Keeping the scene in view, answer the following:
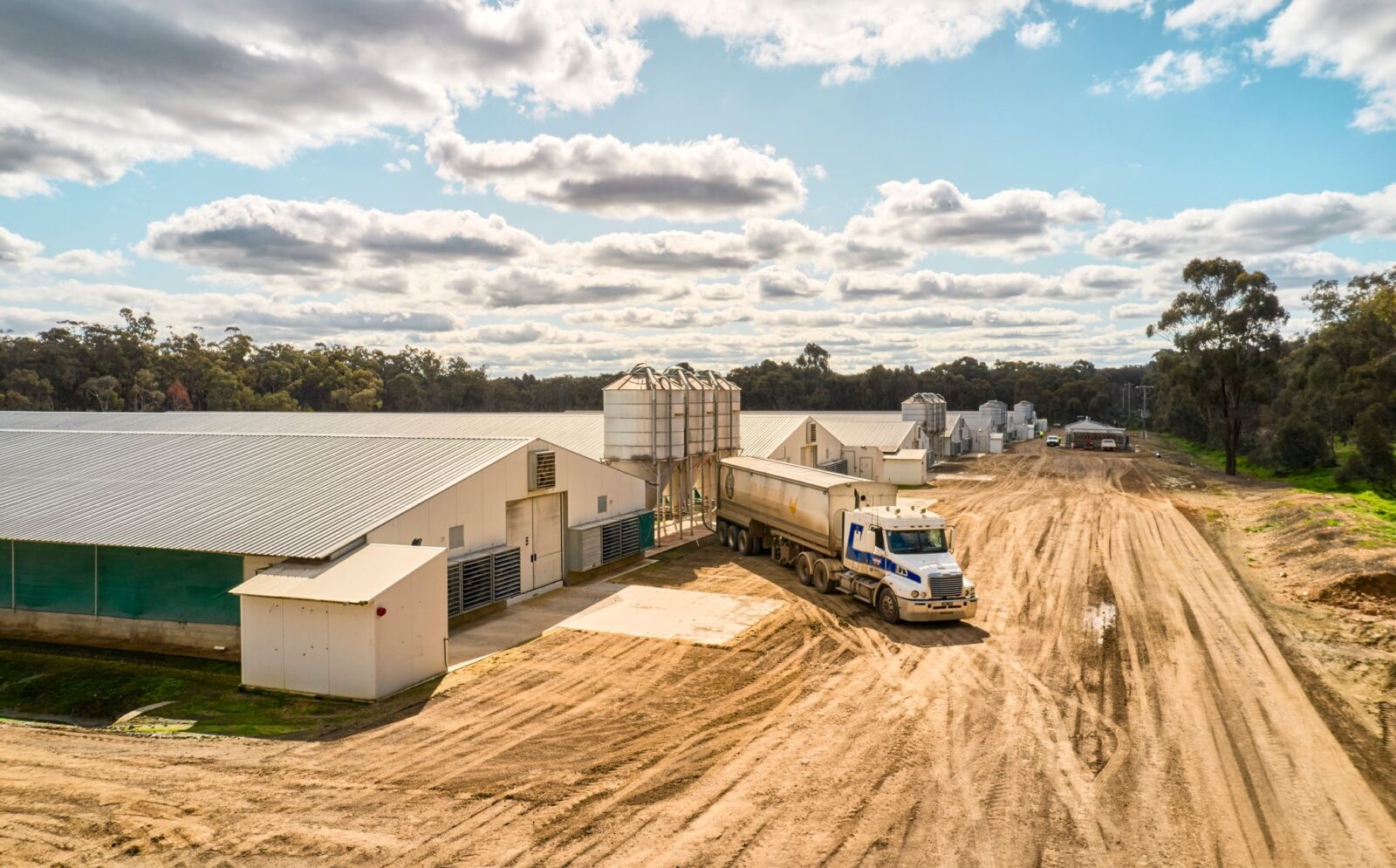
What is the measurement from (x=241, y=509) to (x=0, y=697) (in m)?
6.77

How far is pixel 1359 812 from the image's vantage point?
41.6ft

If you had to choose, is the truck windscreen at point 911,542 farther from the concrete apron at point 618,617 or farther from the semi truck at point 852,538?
the concrete apron at point 618,617

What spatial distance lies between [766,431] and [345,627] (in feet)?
112

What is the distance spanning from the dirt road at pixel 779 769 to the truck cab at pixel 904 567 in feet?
2.77

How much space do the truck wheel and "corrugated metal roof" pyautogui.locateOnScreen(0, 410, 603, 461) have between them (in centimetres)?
2062

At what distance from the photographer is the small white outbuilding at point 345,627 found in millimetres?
17219

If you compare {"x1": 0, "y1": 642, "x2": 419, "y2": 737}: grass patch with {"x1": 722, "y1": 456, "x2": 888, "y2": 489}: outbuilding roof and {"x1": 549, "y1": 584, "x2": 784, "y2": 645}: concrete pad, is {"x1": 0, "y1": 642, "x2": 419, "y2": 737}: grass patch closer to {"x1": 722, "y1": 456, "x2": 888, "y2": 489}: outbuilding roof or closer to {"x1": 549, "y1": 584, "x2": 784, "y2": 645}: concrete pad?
{"x1": 549, "y1": 584, "x2": 784, "y2": 645}: concrete pad

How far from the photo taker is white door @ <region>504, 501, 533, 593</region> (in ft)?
86.3

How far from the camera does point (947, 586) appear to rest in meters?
23.4

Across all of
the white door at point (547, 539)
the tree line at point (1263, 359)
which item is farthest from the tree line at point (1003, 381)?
the white door at point (547, 539)

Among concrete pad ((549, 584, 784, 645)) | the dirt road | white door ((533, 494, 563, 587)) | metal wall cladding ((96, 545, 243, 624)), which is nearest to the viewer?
the dirt road

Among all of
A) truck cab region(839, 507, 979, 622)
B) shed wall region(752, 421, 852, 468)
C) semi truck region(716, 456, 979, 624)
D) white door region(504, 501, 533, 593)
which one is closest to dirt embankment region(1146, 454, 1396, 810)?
truck cab region(839, 507, 979, 622)

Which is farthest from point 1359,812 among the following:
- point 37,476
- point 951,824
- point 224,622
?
point 37,476

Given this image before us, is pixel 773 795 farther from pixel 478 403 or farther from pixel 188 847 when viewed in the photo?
pixel 478 403
